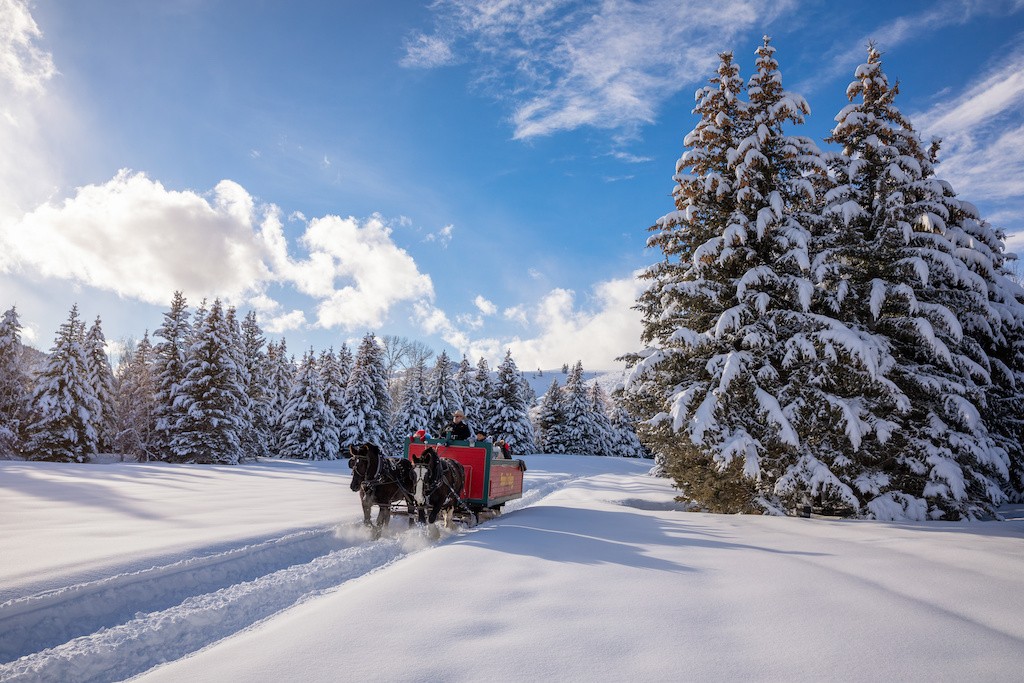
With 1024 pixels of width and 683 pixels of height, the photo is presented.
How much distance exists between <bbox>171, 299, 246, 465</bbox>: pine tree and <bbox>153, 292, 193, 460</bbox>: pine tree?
0.54 metres

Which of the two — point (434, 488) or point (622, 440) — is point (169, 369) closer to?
point (434, 488)

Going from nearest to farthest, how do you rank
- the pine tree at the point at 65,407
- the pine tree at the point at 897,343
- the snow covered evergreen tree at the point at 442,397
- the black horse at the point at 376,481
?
the black horse at the point at 376,481 → the pine tree at the point at 897,343 → the pine tree at the point at 65,407 → the snow covered evergreen tree at the point at 442,397

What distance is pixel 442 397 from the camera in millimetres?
45625

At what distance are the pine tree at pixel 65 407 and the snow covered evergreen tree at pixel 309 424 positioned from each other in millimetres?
11903

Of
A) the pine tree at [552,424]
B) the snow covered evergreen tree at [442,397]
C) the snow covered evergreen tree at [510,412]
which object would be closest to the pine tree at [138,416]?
the snow covered evergreen tree at [442,397]

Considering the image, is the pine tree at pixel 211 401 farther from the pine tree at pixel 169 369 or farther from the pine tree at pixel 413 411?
the pine tree at pixel 413 411

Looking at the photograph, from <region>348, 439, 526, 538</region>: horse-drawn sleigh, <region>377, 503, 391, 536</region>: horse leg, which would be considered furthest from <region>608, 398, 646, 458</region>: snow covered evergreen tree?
<region>377, 503, 391, 536</region>: horse leg

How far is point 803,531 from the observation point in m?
9.60

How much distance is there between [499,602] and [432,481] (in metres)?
5.14

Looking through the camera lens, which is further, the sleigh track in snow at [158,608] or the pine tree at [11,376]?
the pine tree at [11,376]

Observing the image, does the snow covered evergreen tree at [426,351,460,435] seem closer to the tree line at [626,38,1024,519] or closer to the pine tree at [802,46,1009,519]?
the tree line at [626,38,1024,519]

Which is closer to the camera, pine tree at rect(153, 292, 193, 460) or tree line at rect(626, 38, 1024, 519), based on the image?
tree line at rect(626, 38, 1024, 519)

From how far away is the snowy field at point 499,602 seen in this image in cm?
370

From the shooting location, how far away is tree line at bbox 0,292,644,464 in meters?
30.8
